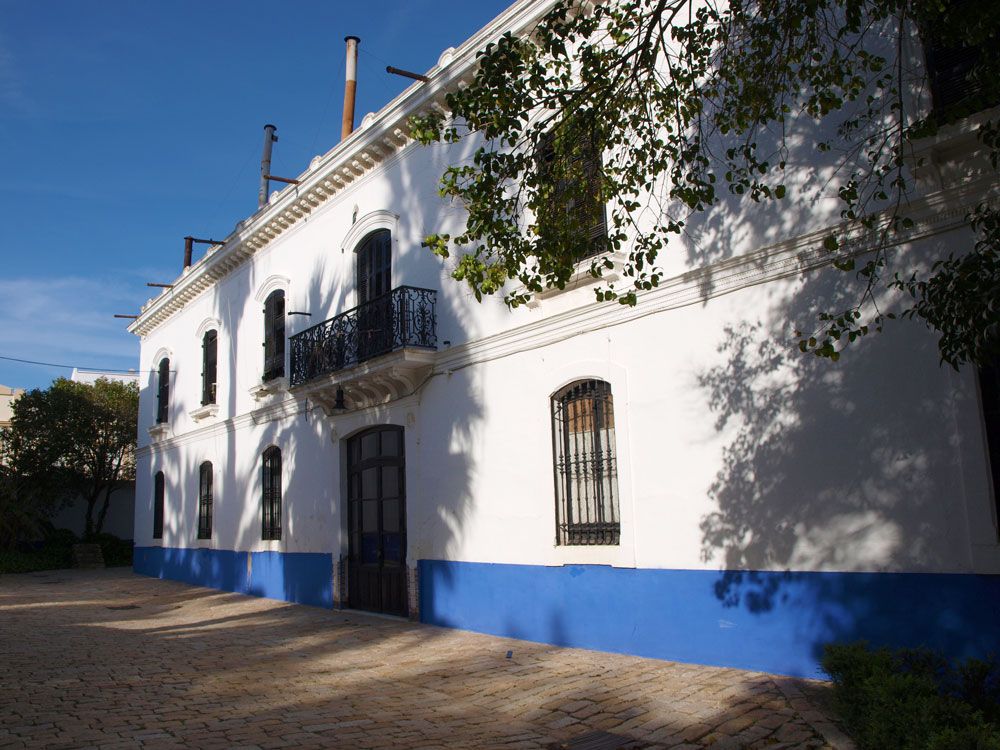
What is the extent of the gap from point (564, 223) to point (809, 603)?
382 centimetres

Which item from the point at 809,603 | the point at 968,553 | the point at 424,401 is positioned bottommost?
the point at 809,603

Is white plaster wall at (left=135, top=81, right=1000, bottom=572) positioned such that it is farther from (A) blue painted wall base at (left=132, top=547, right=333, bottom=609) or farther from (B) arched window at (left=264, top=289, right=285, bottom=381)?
(B) arched window at (left=264, top=289, right=285, bottom=381)

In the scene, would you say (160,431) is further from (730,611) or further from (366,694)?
(730,611)

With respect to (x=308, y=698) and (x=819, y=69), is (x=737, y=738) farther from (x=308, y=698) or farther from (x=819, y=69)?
(x=819, y=69)

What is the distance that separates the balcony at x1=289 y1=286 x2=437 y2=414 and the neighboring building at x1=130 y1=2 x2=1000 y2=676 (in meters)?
0.05

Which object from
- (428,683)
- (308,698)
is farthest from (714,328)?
(308,698)

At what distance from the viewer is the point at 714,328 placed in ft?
26.1

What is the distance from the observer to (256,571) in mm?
16172

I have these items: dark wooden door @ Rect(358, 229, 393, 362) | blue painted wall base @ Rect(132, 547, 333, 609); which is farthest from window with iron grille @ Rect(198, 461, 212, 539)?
dark wooden door @ Rect(358, 229, 393, 362)

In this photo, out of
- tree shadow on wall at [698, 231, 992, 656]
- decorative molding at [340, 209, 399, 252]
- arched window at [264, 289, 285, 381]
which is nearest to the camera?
tree shadow on wall at [698, 231, 992, 656]

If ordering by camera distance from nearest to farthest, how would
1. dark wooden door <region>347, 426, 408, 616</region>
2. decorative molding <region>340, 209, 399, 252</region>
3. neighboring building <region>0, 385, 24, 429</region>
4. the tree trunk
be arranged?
dark wooden door <region>347, 426, 408, 616</region> < decorative molding <region>340, 209, 399, 252</region> < the tree trunk < neighboring building <region>0, 385, 24, 429</region>

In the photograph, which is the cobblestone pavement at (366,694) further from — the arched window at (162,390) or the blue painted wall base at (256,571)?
the arched window at (162,390)

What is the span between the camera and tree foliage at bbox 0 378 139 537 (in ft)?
88.1

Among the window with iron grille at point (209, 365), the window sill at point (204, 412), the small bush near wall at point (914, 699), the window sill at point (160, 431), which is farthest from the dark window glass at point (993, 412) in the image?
the window sill at point (160, 431)
